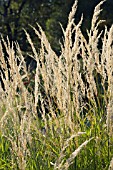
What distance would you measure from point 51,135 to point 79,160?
15.1 inches

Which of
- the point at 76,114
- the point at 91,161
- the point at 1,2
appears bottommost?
the point at 91,161

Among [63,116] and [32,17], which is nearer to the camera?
[63,116]

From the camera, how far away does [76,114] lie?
2.62m

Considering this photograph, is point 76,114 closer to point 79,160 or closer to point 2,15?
point 79,160

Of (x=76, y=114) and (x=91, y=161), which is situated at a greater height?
(x=76, y=114)

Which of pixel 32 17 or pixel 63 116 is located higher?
pixel 32 17

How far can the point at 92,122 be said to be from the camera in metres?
2.70

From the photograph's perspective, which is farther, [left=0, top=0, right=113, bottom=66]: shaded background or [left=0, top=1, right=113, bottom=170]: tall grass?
[left=0, top=0, right=113, bottom=66]: shaded background

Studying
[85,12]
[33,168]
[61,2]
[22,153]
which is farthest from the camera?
[61,2]

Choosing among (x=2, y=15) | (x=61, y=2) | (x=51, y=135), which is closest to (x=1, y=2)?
(x=2, y=15)

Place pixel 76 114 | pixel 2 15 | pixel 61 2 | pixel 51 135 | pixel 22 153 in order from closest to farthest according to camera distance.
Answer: pixel 22 153 < pixel 76 114 < pixel 51 135 < pixel 61 2 < pixel 2 15

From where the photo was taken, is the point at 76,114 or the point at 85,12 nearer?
the point at 76,114

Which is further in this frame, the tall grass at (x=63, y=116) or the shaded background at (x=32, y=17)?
the shaded background at (x=32, y=17)

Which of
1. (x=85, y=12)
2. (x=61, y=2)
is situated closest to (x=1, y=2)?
(x=61, y=2)
